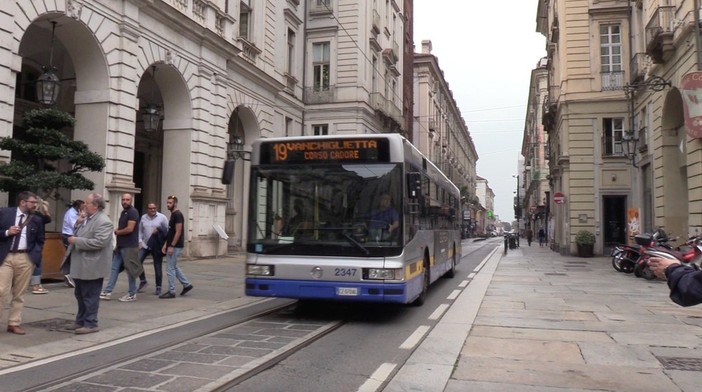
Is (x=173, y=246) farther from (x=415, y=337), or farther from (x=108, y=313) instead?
(x=415, y=337)

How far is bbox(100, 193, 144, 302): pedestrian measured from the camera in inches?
386

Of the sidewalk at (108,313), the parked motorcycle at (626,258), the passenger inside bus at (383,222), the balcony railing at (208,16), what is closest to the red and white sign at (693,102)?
the parked motorcycle at (626,258)

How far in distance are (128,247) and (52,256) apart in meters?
2.80

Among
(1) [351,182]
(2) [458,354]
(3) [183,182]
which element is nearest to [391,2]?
(3) [183,182]

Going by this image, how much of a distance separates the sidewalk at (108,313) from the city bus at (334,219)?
1.62 meters

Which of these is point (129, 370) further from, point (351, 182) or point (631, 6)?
point (631, 6)

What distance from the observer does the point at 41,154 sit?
35.4 ft

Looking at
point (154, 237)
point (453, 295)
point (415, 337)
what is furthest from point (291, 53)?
point (415, 337)

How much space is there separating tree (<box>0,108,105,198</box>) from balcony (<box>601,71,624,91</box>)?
2535 centimetres

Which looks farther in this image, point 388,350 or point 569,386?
point 388,350

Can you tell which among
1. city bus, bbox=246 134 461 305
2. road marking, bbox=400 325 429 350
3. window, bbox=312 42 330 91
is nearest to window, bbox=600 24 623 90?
window, bbox=312 42 330 91

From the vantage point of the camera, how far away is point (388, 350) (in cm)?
665

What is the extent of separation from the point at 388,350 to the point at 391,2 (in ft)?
121

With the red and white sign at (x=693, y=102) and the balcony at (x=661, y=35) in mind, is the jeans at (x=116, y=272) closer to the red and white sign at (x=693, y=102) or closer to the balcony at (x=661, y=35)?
the red and white sign at (x=693, y=102)
